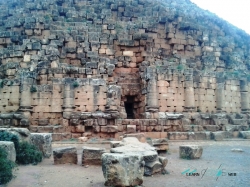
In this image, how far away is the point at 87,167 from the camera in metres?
9.53

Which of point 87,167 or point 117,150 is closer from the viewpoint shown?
point 117,150

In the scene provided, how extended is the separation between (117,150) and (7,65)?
535 inches

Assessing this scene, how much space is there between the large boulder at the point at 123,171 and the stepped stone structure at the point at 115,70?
9.46 m

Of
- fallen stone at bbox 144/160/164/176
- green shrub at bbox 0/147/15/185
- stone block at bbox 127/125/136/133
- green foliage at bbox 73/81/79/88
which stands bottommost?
fallen stone at bbox 144/160/164/176

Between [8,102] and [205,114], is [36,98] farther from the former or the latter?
[205,114]

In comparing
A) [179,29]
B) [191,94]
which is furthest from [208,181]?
[179,29]

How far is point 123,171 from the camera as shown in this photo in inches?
266

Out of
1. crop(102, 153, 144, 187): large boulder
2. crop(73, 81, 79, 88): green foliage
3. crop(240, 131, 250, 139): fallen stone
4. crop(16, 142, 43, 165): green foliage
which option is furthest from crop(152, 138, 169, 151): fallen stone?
crop(240, 131, 250, 139): fallen stone

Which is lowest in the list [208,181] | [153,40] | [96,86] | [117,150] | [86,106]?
[208,181]

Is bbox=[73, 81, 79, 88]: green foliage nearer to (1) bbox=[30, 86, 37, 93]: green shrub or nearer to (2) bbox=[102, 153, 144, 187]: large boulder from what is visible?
(1) bbox=[30, 86, 37, 93]: green shrub

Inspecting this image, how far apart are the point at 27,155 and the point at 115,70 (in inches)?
421

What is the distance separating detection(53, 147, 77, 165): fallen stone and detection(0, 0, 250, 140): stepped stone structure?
599 centimetres

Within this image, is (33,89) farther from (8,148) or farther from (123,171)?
(123,171)

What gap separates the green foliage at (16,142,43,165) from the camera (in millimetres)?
9766
